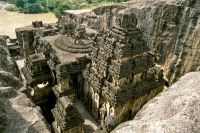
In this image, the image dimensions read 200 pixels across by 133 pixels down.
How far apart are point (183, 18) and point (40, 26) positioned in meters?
17.5

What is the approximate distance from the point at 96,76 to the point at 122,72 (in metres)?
2.63

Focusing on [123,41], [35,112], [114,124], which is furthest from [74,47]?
[114,124]

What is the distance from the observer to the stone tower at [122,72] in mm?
15344

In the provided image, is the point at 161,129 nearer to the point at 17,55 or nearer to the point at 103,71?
the point at 103,71

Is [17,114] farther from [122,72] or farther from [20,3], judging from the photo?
[20,3]

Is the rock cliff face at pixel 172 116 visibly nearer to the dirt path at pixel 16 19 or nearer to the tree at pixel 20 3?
the dirt path at pixel 16 19

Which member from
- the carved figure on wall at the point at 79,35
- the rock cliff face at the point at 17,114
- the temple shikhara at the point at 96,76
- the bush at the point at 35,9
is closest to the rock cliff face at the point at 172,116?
the temple shikhara at the point at 96,76

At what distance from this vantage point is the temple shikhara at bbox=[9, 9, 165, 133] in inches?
598

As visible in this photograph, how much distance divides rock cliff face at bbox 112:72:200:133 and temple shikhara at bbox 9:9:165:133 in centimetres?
359

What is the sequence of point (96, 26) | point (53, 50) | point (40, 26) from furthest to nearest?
point (96, 26) → point (40, 26) → point (53, 50)

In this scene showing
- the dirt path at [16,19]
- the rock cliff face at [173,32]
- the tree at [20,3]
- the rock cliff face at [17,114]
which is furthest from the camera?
the tree at [20,3]

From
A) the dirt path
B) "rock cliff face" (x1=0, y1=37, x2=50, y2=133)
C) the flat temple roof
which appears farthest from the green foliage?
"rock cliff face" (x1=0, y1=37, x2=50, y2=133)

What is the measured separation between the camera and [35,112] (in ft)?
39.7

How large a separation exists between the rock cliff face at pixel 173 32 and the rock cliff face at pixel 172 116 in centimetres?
1456
